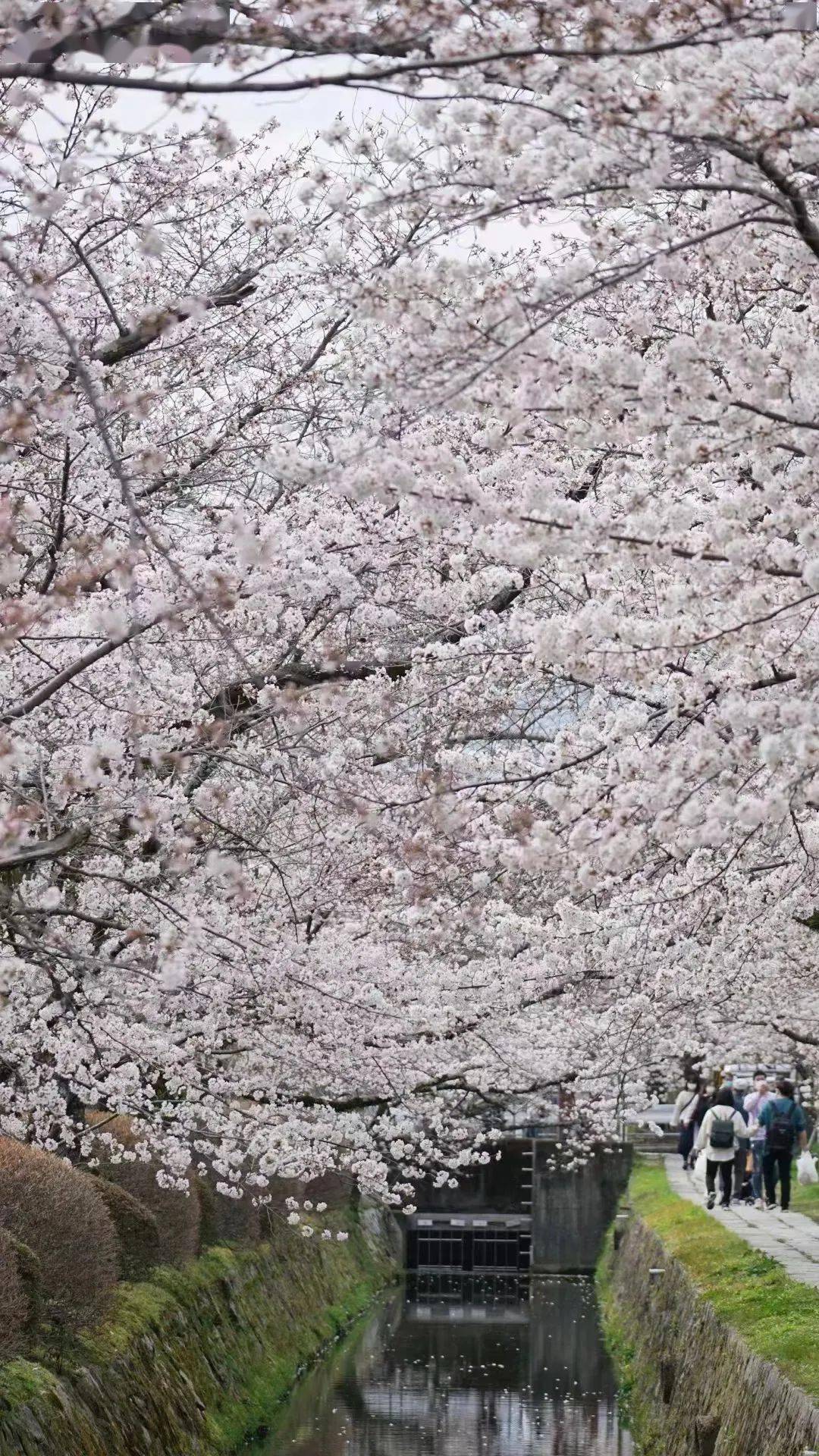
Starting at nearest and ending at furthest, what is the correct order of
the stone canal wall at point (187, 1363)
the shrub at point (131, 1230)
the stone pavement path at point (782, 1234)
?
1. the stone canal wall at point (187, 1363)
2. the shrub at point (131, 1230)
3. the stone pavement path at point (782, 1234)

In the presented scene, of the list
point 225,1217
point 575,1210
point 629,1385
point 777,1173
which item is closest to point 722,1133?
point 777,1173

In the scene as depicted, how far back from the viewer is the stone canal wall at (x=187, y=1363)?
32.9 feet

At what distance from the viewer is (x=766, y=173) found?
14.2 ft

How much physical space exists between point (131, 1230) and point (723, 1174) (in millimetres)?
8697

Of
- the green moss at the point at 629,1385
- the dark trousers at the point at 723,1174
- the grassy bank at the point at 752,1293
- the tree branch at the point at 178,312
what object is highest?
the tree branch at the point at 178,312

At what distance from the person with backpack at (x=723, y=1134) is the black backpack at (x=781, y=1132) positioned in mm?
334

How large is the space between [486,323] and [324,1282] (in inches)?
827

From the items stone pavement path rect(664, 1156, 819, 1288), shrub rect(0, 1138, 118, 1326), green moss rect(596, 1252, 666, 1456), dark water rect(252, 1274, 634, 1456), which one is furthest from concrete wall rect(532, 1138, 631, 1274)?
shrub rect(0, 1138, 118, 1326)

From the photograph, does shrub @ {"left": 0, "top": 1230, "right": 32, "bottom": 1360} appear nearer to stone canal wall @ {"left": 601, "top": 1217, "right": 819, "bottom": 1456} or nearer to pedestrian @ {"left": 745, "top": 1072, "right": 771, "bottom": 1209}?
stone canal wall @ {"left": 601, "top": 1217, "right": 819, "bottom": 1456}

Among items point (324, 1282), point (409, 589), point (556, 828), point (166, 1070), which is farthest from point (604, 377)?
point (324, 1282)

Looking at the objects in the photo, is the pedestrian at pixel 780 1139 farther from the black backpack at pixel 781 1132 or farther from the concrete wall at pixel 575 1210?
the concrete wall at pixel 575 1210

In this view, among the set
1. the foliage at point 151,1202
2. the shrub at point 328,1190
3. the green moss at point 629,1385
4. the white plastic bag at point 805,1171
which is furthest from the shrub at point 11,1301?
the white plastic bag at point 805,1171

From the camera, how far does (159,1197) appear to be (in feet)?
49.0

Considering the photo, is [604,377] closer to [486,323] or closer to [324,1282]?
[486,323]
